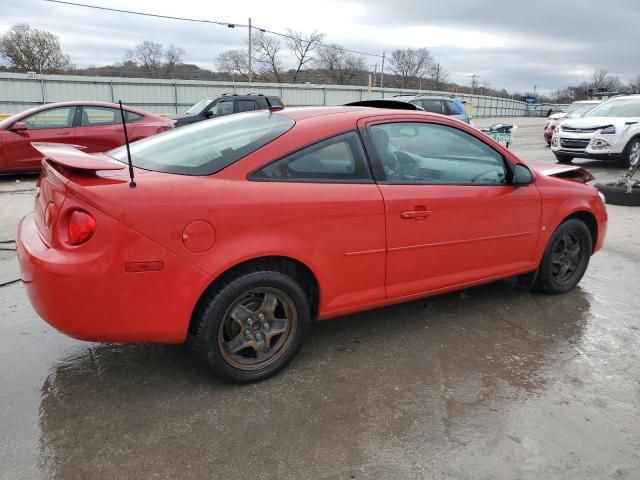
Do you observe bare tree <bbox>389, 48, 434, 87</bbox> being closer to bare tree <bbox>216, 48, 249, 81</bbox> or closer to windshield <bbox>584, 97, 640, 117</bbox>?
bare tree <bbox>216, 48, 249, 81</bbox>

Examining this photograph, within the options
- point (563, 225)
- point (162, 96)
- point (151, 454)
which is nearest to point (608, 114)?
point (563, 225)

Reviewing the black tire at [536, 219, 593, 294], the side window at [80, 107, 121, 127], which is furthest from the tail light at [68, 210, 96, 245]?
the side window at [80, 107, 121, 127]

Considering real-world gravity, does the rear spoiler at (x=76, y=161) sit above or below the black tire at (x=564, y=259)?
above

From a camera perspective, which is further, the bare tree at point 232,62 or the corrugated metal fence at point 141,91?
the bare tree at point 232,62

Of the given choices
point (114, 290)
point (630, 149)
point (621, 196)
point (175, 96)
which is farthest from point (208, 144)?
point (175, 96)

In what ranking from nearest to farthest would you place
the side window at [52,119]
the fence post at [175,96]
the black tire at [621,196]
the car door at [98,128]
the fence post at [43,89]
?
the black tire at [621,196], the side window at [52,119], the car door at [98,128], the fence post at [43,89], the fence post at [175,96]

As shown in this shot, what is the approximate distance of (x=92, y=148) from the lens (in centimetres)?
931

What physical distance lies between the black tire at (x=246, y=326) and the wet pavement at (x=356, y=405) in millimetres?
121

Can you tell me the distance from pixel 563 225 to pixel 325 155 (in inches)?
90.3

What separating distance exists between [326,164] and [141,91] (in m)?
25.9

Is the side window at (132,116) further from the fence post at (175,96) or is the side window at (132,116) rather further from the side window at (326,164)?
the fence post at (175,96)

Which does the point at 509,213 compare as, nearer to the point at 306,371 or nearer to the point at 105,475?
the point at 306,371

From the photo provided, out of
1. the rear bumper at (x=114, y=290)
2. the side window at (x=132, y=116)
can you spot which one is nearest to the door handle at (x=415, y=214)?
the rear bumper at (x=114, y=290)

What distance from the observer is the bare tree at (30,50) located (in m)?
54.2
